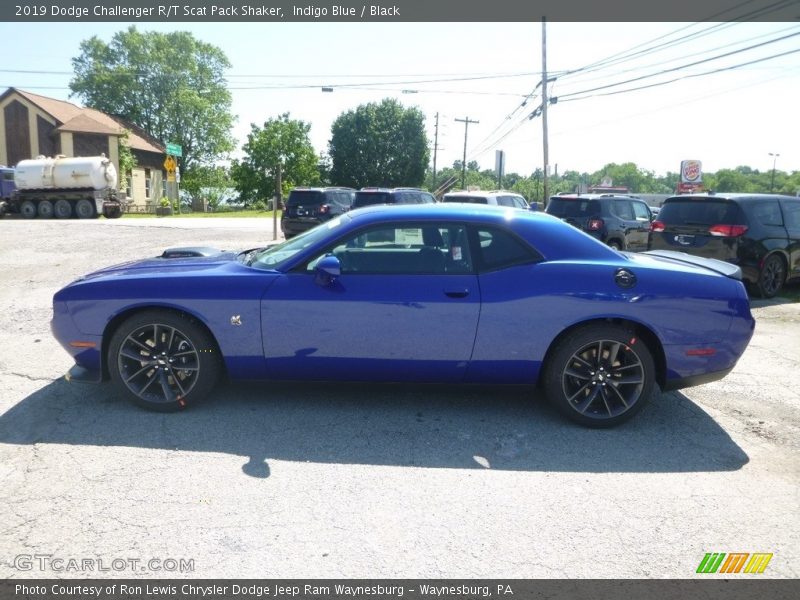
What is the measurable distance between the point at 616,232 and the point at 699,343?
Result: 9.74m

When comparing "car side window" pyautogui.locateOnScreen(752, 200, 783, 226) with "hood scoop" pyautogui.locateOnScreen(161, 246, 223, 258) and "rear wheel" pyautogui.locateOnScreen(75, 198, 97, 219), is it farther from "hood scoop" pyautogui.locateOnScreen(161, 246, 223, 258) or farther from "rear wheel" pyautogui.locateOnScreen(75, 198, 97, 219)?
"rear wheel" pyautogui.locateOnScreen(75, 198, 97, 219)

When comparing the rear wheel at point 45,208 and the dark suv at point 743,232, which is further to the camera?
the rear wheel at point 45,208

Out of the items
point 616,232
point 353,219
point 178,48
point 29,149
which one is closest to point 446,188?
point 178,48

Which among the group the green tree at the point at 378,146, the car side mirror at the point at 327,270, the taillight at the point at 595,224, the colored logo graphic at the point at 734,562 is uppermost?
the green tree at the point at 378,146

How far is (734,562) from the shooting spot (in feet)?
9.33

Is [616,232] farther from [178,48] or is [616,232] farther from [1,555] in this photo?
[178,48]

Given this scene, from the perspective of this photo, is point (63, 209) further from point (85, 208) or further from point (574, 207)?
point (574, 207)

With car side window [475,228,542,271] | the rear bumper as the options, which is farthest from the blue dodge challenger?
the rear bumper

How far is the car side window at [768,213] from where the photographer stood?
972cm

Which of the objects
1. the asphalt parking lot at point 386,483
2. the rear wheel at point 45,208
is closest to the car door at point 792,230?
the asphalt parking lot at point 386,483

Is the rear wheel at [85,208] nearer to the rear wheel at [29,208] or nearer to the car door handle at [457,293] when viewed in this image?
the rear wheel at [29,208]

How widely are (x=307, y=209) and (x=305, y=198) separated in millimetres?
421

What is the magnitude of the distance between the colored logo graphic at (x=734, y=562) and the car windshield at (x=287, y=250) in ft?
10.1

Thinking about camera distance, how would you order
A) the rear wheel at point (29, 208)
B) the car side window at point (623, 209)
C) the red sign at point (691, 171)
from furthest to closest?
the red sign at point (691, 171) < the rear wheel at point (29, 208) < the car side window at point (623, 209)
